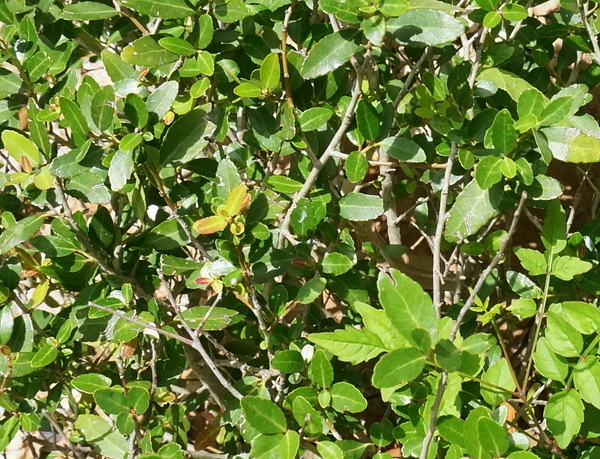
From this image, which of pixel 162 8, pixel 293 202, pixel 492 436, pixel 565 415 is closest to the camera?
pixel 492 436

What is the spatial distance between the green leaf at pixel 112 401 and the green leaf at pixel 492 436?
0.70 metres

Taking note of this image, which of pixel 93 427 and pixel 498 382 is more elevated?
pixel 498 382

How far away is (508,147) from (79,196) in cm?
82

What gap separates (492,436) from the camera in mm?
933

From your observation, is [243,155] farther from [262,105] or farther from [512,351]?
[512,351]

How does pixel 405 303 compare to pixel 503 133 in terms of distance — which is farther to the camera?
pixel 503 133

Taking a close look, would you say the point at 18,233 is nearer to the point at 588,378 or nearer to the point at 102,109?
the point at 102,109

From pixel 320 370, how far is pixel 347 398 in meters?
0.07

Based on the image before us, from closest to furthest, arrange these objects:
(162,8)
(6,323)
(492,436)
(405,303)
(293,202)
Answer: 1. (405,303)
2. (492,436)
3. (162,8)
4. (293,202)
5. (6,323)

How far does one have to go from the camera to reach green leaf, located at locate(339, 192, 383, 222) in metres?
1.25

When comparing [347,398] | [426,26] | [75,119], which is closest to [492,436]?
[347,398]

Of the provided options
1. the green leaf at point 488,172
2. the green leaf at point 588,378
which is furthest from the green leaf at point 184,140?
the green leaf at point 588,378

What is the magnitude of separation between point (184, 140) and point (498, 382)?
68 centimetres

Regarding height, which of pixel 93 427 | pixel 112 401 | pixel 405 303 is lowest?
pixel 93 427
